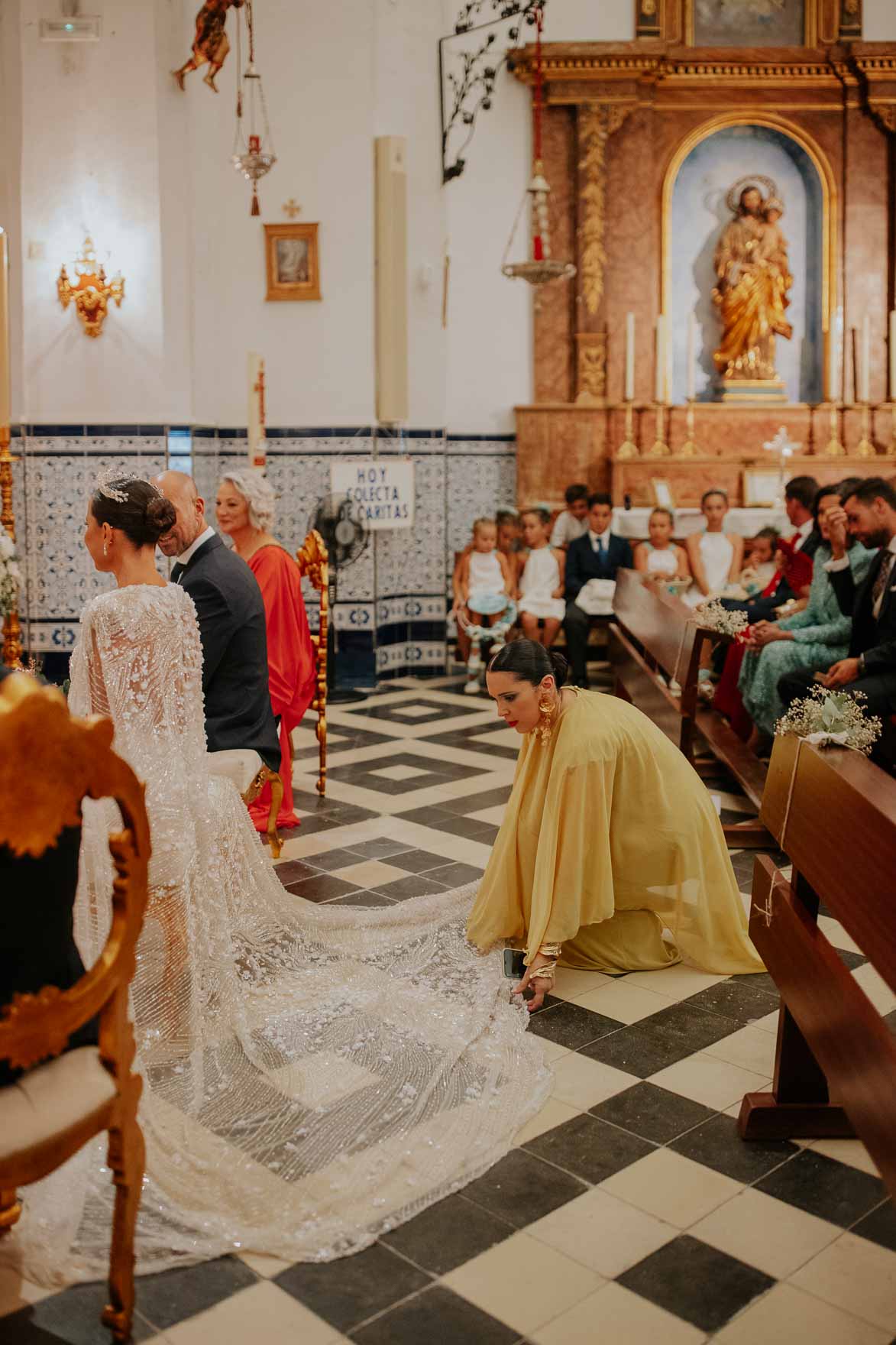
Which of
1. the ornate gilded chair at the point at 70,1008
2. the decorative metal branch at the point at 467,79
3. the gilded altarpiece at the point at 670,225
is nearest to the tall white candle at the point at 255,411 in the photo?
the decorative metal branch at the point at 467,79

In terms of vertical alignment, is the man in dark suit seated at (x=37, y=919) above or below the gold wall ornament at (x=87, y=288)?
below

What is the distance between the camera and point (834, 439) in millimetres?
11195

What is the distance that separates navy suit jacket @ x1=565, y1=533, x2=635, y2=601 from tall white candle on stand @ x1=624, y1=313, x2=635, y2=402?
1.83 m

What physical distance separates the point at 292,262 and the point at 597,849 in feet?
20.5

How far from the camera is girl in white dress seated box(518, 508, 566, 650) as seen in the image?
954 centimetres

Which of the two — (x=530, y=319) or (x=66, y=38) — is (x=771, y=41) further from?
Result: (x=66, y=38)

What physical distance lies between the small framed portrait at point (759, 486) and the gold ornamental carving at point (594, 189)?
6.45ft

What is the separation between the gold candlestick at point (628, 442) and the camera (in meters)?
11.0

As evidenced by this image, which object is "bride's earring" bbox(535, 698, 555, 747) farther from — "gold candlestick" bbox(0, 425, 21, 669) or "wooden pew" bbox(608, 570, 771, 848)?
"gold candlestick" bbox(0, 425, 21, 669)

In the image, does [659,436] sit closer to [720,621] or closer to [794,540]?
[794,540]

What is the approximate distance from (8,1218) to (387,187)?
7785 mm

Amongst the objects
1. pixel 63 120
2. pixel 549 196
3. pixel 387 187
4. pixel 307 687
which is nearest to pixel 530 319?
pixel 549 196

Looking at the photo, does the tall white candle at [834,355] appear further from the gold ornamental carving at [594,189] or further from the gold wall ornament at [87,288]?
the gold wall ornament at [87,288]

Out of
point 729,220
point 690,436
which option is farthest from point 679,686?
point 729,220
